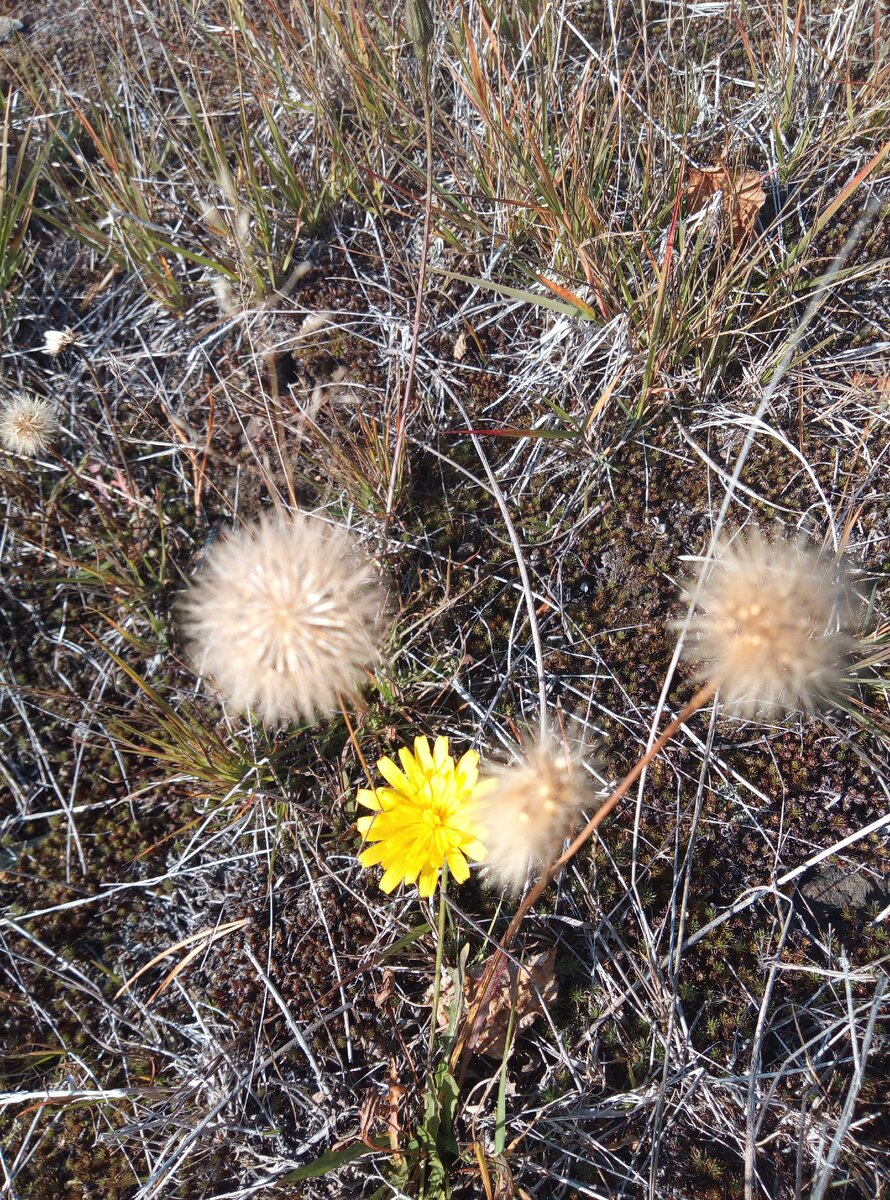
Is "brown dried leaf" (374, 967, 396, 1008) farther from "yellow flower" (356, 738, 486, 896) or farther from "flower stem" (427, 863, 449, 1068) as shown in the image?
"yellow flower" (356, 738, 486, 896)

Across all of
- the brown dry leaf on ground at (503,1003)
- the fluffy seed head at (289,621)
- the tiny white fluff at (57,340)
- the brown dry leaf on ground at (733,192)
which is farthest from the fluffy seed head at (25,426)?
the brown dry leaf on ground at (733,192)

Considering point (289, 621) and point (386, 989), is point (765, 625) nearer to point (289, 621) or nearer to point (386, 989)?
point (289, 621)

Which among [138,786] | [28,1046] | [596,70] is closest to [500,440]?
[596,70]

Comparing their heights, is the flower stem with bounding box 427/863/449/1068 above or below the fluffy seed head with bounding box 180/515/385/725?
below

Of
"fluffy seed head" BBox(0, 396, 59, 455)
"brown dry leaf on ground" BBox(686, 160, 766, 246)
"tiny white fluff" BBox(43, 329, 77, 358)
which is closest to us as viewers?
"brown dry leaf on ground" BBox(686, 160, 766, 246)

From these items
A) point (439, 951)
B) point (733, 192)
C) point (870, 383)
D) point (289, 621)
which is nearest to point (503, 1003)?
point (439, 951)

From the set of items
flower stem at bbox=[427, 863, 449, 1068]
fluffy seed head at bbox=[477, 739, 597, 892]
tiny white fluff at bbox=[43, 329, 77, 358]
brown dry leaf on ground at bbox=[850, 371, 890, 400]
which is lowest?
flower stem at bbox=[427, 863, 449, 1068]

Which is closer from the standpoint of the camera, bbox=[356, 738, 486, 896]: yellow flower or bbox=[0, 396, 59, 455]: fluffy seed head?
bbox=[356, 738, 486, 896]: yellow flower

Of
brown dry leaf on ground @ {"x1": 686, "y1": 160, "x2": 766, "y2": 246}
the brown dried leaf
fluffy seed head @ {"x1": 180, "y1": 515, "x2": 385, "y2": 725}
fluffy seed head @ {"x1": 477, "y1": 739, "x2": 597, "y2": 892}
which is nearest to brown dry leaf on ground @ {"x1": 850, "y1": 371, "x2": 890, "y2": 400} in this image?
brown dry leaf on ground @ {"x1": 686, "y1": 160, "x2": 766, "y2": 246}

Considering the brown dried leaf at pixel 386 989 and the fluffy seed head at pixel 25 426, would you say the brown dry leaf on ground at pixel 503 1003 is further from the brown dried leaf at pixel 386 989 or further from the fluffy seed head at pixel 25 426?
the fluffy seed head at pixel 25 426
